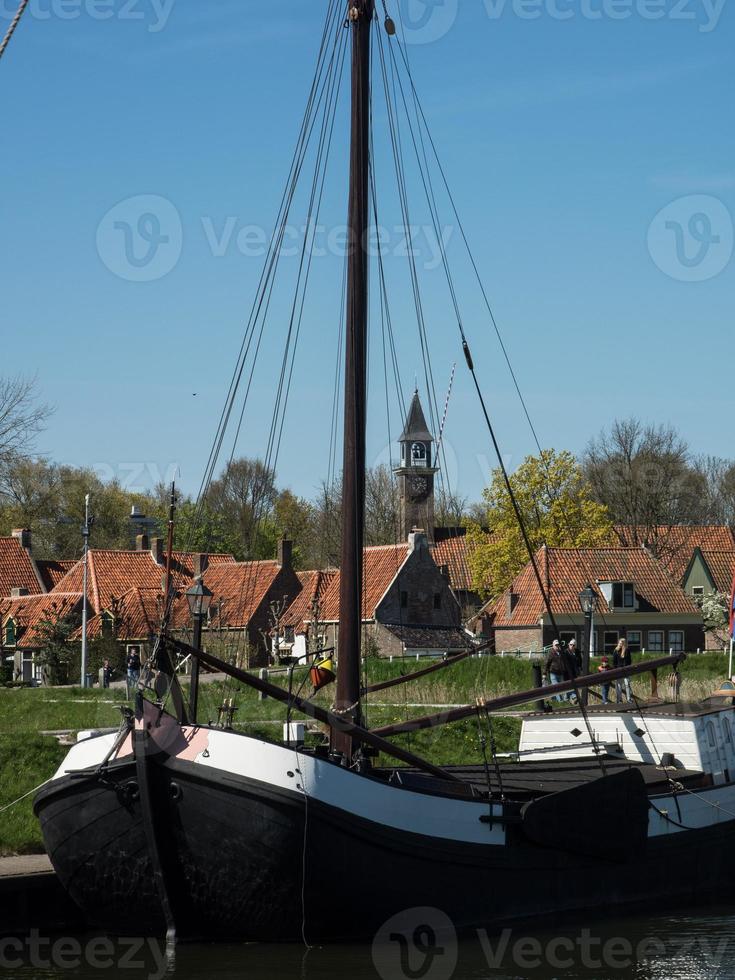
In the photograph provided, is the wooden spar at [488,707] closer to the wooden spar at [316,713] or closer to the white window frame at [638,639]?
the wooden spar at [316,713]

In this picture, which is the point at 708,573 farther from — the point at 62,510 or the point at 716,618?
the point at 62,510

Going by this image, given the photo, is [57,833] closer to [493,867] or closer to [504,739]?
[493,867]

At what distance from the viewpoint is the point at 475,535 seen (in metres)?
81.0

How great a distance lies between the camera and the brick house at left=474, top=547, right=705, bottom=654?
6206 cm

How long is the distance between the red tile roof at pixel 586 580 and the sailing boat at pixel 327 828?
143 feet

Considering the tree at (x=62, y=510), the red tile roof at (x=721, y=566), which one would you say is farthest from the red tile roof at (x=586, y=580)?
the tree at (x=62, y=510)

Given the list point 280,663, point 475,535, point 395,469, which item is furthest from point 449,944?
point 395,469

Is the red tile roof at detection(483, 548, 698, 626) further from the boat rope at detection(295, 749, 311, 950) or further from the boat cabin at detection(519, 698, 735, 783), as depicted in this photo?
the boat rope at detection(295, 749, 311, 950)

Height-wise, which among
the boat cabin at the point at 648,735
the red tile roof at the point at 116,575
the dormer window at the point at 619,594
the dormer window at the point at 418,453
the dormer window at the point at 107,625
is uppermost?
the dormer window at the point at 418,453

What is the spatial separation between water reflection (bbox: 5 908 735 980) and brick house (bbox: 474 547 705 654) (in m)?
45.6

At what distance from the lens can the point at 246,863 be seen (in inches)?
582

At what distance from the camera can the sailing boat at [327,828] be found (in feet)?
48.4

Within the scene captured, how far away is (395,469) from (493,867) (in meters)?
95.8

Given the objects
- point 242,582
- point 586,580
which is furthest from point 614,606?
point 242,582
